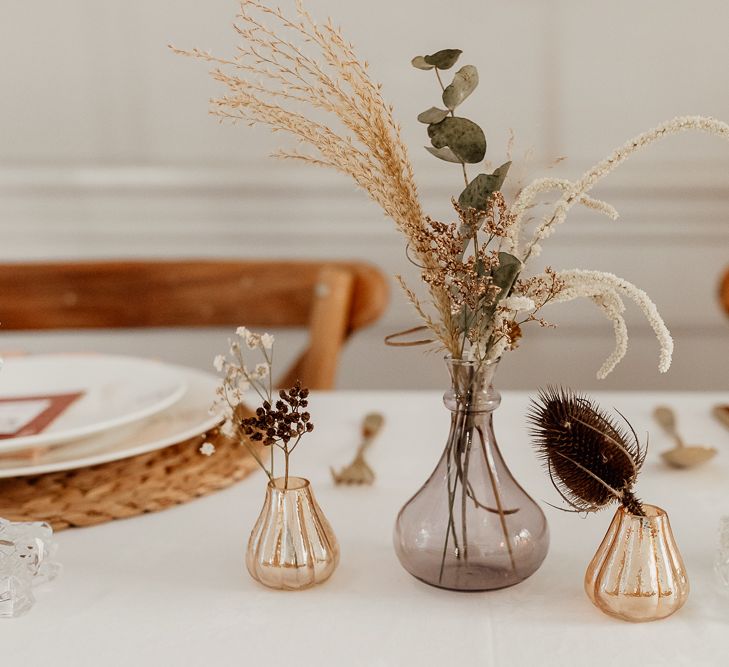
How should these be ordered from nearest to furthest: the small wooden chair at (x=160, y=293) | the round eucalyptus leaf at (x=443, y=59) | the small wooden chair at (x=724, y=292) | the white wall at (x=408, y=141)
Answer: the round eucalyptus leaf at (x=443, y=59)
the small wooden chair at (x=724, y=292)
the small wooden chair at (x=160, y=293)
the white wall at (x=408, y=141)

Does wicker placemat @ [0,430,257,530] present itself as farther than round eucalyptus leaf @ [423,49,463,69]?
Yes

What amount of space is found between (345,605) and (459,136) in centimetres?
33

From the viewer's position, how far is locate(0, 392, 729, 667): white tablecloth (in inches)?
20.9

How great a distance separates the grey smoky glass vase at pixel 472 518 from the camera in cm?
59

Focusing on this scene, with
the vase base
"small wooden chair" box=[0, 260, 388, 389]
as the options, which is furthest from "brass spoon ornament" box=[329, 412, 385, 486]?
"small wooden chair" box=[0, 260, 388, 389]

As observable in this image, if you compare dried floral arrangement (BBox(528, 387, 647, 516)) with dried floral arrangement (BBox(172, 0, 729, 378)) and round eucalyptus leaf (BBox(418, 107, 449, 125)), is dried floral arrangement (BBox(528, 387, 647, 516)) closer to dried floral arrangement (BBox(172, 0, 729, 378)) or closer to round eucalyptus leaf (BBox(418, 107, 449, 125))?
dried floral arrangement (BBox(172, 0, 729, 378))

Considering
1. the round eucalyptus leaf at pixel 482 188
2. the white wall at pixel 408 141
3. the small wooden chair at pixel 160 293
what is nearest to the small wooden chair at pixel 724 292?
the white wall at pixel 408 141

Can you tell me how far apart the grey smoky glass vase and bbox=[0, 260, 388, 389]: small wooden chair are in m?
0.94

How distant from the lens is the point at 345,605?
0.59 m

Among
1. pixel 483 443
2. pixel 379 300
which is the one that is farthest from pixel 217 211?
pixel 483 443

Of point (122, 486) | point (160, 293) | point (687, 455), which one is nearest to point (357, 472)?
point (122, 486)

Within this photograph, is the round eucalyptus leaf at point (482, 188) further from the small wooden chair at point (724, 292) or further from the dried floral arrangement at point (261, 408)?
the small wooden chair at point (724, 292)

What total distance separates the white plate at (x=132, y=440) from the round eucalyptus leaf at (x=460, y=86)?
1.36ft

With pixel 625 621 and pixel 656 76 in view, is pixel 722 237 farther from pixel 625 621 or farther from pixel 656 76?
pixel 625 621
